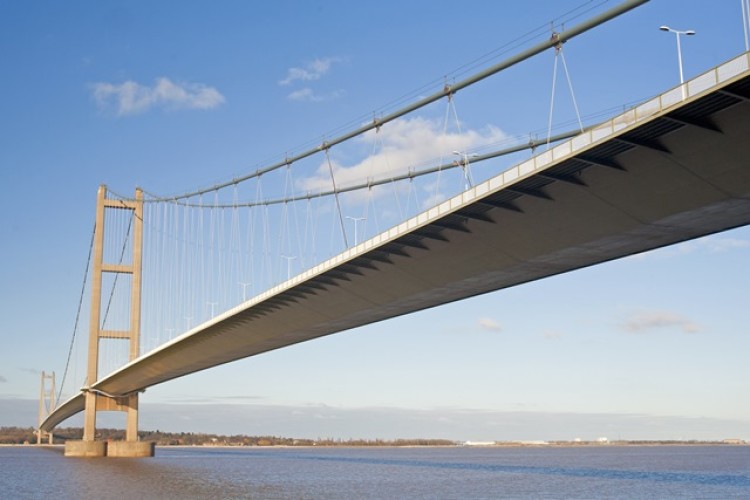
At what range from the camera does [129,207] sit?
75938mm

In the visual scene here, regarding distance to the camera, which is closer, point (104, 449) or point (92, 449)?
point (92, 449)

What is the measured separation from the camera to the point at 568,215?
2311 cm

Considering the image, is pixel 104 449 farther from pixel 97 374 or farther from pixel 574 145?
pixel 574 145

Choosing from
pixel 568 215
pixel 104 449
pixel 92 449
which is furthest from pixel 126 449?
pixel 568 215

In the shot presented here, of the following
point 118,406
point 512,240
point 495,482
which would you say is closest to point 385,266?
point 512,240

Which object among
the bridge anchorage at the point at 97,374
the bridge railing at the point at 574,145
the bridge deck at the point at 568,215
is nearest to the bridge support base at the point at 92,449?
the bridge anchorage at the point at 97,374

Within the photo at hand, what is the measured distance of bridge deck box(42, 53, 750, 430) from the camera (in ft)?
58.2

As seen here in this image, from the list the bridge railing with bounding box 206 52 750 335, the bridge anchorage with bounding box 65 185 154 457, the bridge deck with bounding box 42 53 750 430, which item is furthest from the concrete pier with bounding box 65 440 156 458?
the bridge railing with bounding box 206 52 750 335

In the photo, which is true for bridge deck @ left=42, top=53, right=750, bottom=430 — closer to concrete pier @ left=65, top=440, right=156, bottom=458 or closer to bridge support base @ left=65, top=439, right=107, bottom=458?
concrete pier @ left=65, top=440, right=156, bottom=458

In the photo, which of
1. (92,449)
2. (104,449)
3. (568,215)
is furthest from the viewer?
(104,449)

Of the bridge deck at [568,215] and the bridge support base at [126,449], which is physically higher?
the bridge deck at [568,215]

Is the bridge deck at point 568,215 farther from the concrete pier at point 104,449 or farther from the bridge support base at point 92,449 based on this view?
the bridge support base at point 92,449

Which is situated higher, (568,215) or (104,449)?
(568,215)

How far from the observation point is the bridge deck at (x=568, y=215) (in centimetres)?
1773
